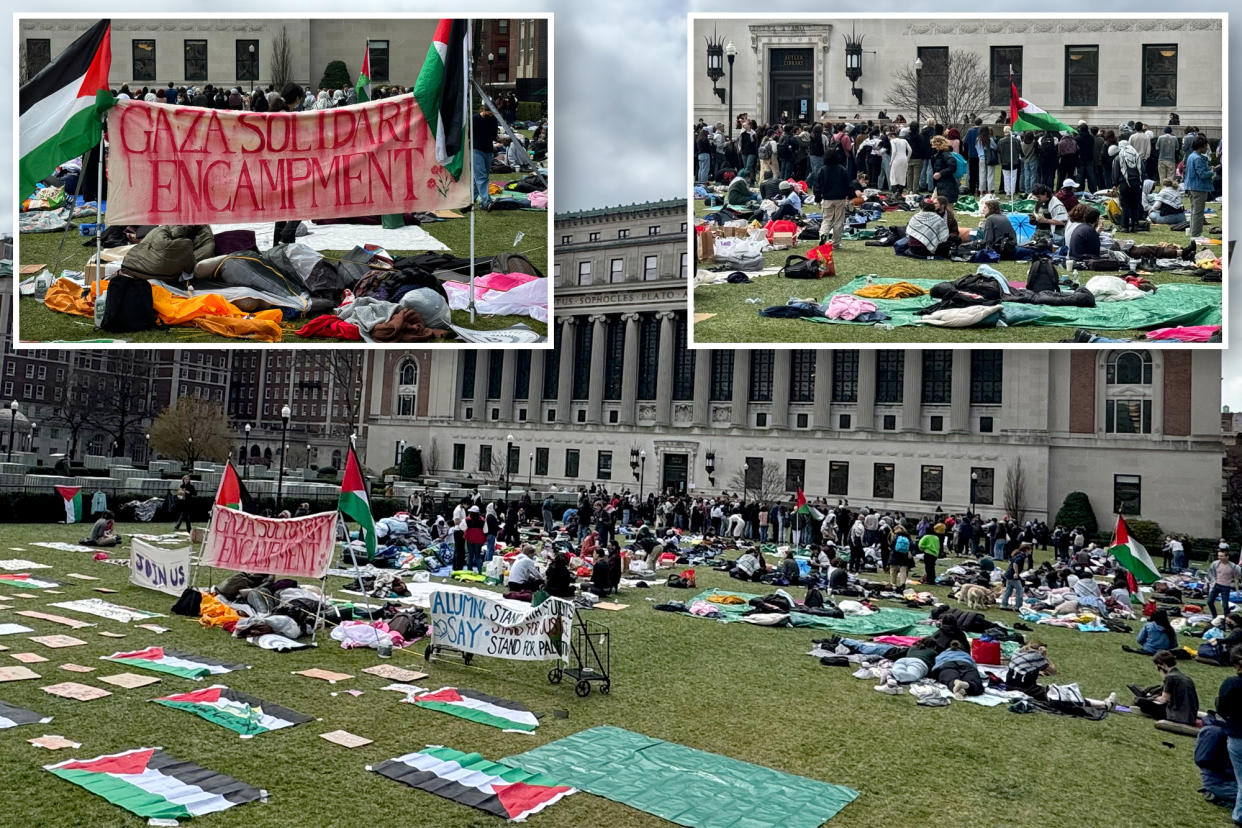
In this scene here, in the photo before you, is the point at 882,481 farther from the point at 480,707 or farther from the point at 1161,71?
the point at 480,707

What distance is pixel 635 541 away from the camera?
28172 millimetres

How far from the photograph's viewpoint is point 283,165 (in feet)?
62.1

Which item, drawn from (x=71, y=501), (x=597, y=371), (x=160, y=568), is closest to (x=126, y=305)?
(x=160, y=568)

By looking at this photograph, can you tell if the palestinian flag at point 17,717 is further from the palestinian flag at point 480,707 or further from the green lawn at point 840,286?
the green lawn at point 840,286

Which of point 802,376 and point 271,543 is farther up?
point 802,376

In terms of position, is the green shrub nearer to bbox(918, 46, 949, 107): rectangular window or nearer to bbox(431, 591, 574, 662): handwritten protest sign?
bbox(918, 46, 949, 107): rectangular window

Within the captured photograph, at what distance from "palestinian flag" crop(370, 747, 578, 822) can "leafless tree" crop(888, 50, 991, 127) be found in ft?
66.9

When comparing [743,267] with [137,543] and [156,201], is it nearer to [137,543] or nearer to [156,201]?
[156,201]

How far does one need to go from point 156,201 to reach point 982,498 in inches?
1608

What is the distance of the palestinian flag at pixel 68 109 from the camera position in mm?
18094

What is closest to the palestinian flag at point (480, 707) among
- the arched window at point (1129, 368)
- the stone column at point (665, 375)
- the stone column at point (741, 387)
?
the arched window at point (1129, 368)

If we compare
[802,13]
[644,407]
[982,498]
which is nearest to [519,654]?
[802,13]

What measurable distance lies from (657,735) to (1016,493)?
4053cm

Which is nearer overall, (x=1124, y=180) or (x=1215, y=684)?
(x=1215, y=684)
